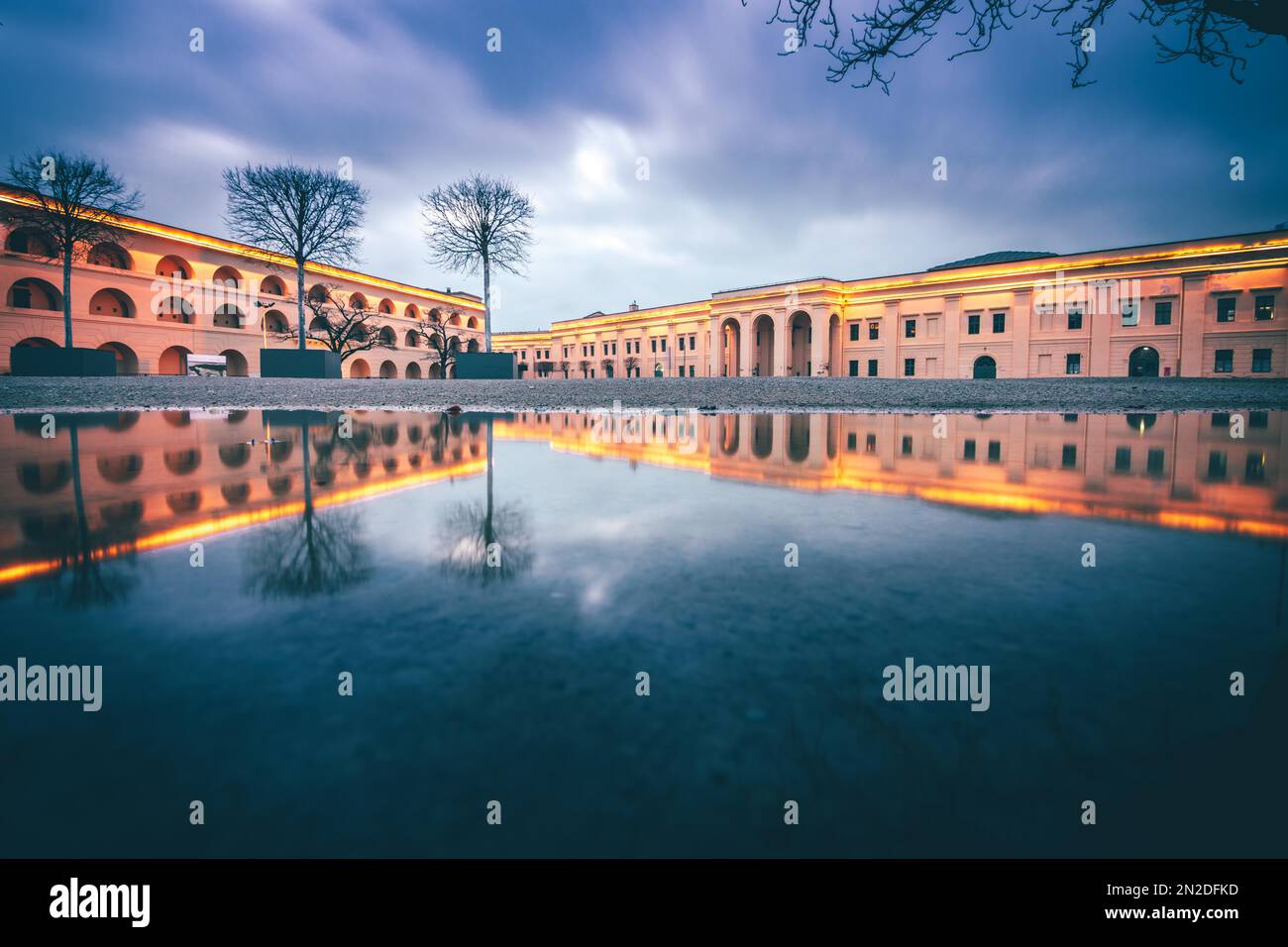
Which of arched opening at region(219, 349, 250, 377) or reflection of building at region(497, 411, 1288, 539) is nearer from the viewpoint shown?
reflection of building at region(497, 411, 1288, 539)

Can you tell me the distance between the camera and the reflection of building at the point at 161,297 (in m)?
32.5

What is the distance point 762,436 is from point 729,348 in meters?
52.3

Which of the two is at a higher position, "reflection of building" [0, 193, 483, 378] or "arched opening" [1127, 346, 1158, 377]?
"reflection of building" [0, 193, 483, 378]

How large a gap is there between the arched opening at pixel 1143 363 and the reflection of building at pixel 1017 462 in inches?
1464

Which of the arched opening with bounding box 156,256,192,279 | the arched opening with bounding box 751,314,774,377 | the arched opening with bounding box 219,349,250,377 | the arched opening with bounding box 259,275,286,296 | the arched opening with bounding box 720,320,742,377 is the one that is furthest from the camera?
the arched opening with bounding box 720,320,742,377

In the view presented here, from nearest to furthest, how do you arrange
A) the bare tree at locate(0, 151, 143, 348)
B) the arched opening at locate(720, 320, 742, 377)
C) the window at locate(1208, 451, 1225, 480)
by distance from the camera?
1. the window at locate(1208, 451, 1225, 480)
2. the bare tree at locate(0, 151, 143, 348)
3. the arched opening at locate(720, 320, 742, 377)

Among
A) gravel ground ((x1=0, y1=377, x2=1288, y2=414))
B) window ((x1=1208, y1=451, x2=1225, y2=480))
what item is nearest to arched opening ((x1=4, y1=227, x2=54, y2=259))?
gravel ground ((x1=0, y1=377, x2=1288, y2=414))

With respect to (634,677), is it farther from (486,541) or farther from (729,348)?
(729,348)

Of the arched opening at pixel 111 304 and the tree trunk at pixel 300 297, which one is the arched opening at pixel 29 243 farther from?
the tree trunk at pixel 300 297

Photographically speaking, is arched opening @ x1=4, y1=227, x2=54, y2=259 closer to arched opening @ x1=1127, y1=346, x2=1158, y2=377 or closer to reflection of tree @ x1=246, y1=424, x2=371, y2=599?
reflection of tree @ x1=246, y1=424, x2=371, y2=599

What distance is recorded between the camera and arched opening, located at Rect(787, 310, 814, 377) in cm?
5310

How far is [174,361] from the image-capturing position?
41344 millimetres

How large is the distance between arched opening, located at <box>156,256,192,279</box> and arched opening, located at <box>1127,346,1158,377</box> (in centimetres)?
6789
